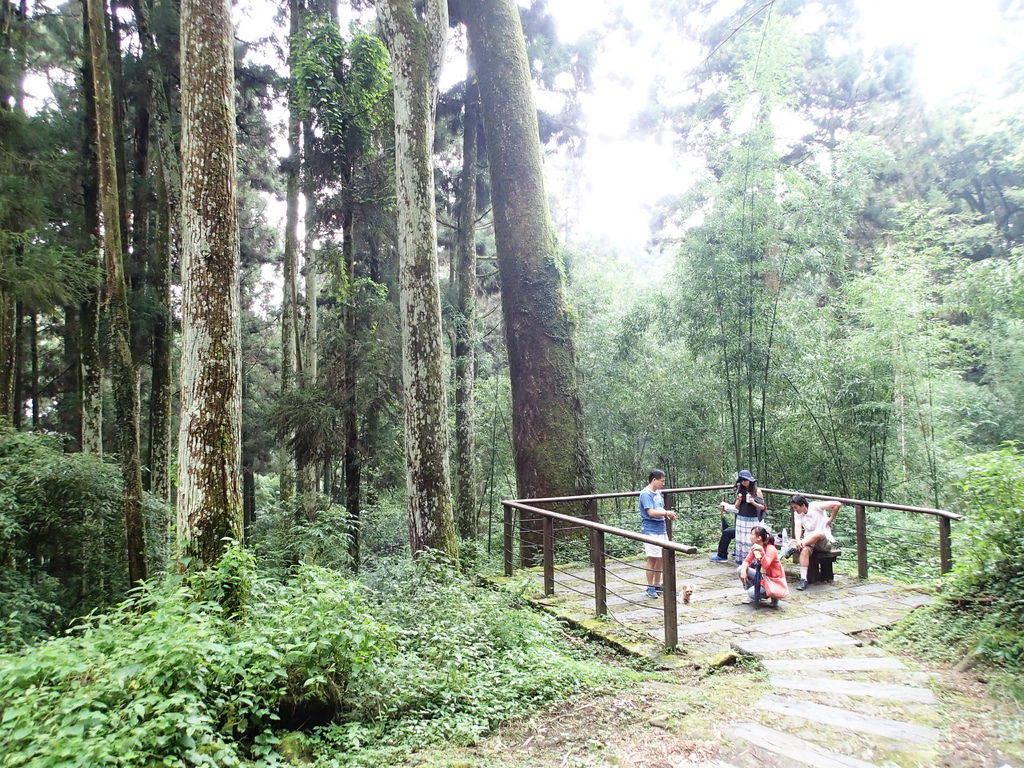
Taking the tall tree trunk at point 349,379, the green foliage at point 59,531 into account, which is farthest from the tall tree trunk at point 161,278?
the tall tree trunk at point 349,379

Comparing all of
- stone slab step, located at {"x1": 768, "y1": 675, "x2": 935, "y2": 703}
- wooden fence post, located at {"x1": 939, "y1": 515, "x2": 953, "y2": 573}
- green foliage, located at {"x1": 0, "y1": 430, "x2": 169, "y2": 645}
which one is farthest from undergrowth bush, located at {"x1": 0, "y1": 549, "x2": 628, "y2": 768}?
green foliage, located at {"x1": 0, "y1": 430, "x2": 169, "y2": 645}

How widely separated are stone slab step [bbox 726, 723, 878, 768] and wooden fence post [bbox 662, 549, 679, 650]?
4.03 ft

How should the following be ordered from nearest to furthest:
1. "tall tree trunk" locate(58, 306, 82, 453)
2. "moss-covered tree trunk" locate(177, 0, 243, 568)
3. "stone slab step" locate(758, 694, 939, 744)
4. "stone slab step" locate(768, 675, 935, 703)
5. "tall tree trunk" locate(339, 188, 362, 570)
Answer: "stone slab step" locate(758, 694, 939, 744)
"stone slab step" locate(768, 675, 935, 703)
"moss-covered tree trunk" locate(177, 0, 243, 568)
"tall tree trunk" locate(339, 188, 362, 570)
"tall tree trunk" locate(58, 306, 82, 453)

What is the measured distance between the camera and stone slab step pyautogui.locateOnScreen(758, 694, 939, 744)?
10.2ft

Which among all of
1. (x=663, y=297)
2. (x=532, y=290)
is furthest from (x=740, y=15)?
(x=532, y=290)

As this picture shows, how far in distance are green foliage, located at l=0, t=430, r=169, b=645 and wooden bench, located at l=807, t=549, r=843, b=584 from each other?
912 centimetres

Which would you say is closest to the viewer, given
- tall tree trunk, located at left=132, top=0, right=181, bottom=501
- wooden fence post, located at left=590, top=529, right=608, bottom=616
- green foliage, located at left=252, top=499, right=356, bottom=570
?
wooden fence post, located at left=590, top=529, right=608, bottom=616

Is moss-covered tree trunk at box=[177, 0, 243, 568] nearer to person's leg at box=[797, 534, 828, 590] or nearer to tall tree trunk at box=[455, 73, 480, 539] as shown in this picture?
person's leg at box=[797, 534, 828, 590]

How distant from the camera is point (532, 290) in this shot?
9.34 metres

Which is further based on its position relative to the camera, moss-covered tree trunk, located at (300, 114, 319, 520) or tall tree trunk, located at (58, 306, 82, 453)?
tall tree trunk, located at (58, 306, 82, 453)

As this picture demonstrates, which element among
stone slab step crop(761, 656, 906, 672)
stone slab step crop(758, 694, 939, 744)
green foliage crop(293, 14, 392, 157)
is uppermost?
green foliage crop(293, 14, 392, 157)

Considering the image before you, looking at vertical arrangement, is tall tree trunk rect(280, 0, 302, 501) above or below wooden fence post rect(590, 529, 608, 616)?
above

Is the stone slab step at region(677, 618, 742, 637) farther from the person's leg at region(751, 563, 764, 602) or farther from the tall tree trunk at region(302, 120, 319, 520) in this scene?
the tall tree trunk at region(302, 120, 319, 520)

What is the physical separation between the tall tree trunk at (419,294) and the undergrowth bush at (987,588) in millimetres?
4959
